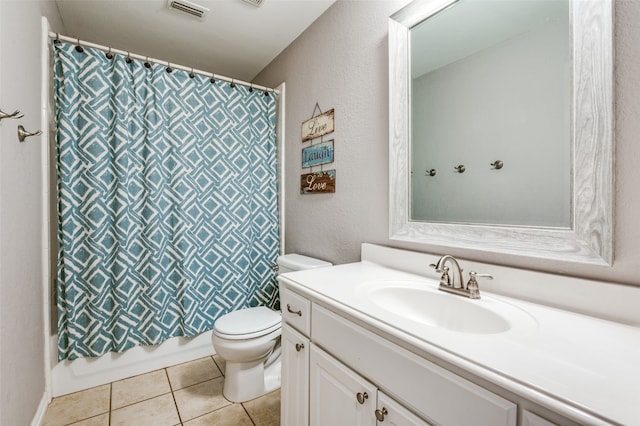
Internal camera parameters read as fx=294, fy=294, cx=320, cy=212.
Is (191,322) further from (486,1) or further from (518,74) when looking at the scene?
(486,1)

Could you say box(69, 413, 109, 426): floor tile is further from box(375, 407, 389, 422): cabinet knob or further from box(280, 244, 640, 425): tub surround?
box(375, 407, 389, 422): cabinet knob

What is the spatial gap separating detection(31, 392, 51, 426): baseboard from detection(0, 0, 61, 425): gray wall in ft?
0.07

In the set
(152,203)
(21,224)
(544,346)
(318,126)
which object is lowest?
(544,346)

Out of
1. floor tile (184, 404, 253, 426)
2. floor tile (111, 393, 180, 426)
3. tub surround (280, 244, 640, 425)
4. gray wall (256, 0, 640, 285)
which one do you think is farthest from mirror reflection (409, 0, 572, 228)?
floor tile (111, 393, 180, 426)

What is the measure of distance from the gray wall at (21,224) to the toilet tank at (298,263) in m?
1.23

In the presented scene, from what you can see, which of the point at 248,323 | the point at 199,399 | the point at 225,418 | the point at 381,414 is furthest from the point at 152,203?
the point at 381,414

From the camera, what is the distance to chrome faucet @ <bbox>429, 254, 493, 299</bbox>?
0.98m

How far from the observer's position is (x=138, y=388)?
1725mm

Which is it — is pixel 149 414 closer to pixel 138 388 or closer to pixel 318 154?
pixel 138 388

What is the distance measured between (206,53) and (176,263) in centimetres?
169

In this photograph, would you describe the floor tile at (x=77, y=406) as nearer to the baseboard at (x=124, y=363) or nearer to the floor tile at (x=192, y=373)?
the baseboard at (x=124, y=363)

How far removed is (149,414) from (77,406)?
0.43 m

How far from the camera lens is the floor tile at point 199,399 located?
1529 millimetres

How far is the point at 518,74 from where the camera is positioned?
1020mm
